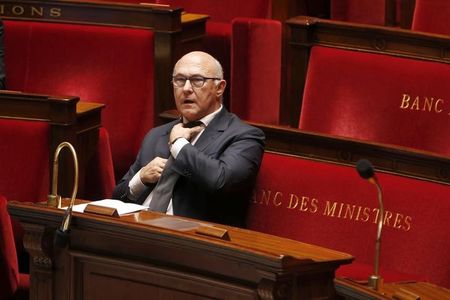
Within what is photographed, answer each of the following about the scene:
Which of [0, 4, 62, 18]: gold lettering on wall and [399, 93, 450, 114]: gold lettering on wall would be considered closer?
[399, 93, 450, 114]: gold lettering on wall

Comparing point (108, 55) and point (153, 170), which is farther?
point (108, 55)

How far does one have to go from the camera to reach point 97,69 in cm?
135

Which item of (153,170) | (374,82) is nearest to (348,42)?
(374,82)

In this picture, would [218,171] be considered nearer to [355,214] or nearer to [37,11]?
[355,214]

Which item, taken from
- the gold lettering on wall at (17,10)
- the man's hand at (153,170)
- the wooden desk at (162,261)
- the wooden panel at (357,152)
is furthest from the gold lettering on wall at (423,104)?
the gold lettering on wall at (17,10)

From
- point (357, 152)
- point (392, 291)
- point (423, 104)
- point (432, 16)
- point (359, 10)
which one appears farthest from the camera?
point (359, 10)

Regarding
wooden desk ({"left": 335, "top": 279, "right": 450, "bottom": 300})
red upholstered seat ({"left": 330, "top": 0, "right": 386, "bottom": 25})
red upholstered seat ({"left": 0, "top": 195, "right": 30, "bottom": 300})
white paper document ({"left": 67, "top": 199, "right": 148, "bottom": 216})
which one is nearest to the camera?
wooden desk ({"left": 335, "top": 279, "right": 450, "bottom": 300})

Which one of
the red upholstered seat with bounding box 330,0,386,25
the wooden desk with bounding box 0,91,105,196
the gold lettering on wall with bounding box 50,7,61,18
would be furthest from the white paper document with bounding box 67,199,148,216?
the red upholstered seat with bounding box 330,0,386,25

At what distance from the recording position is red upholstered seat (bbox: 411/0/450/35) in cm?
132

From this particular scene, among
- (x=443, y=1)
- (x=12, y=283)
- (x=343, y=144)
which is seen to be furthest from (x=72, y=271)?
(x=443, y=1)

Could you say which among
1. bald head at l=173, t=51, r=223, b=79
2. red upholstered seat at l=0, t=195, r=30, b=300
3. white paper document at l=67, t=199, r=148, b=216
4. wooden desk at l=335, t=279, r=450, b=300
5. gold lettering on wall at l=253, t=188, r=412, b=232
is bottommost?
red upholstered seat at l=0, t=195, r=30, b=300

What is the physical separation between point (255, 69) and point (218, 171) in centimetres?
41

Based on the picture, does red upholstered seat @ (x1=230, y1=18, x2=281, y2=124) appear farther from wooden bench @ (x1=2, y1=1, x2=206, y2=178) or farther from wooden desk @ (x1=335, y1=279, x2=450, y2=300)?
wooden desk @ (x1=335, y1=279, x2=450, y2=300)

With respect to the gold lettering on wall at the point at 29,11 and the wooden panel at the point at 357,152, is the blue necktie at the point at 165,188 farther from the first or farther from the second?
the gold lettering on wall at the point at 29,11
